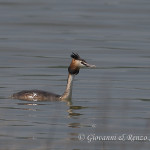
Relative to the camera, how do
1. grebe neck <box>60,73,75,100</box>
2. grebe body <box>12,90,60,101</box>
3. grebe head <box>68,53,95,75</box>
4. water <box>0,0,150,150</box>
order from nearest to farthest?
1. water <box>0,0,150,150</box>
2. grebe body <box>12,90,60,101</box>
3. grebe neck <box>60,73,75,100</box>
4. grebe head <box>68,53,95,75</box>

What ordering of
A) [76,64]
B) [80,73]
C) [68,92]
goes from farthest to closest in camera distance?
[80,73] < [76,64] < [68,92]

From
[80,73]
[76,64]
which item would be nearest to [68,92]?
[76,64]

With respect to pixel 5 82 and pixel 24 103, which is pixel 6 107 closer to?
pixel 24 103

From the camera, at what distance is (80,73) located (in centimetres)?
2038

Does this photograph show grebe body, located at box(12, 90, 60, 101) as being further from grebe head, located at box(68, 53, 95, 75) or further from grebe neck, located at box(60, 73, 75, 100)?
grebe head, located at box(68, 53, 95, 75)

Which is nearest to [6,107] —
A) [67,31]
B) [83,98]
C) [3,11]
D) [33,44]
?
[83,98]

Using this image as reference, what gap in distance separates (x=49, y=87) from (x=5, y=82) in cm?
88

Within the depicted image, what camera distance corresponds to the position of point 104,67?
21078 millimetres

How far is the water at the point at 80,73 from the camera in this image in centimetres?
1358

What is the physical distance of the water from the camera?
13578mm

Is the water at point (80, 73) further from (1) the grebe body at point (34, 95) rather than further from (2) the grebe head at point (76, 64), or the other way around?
Result: (2) the grebe head at point (76, 64)

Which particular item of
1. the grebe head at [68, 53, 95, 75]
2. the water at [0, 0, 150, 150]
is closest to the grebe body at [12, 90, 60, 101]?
the water at [0, 0, 150, 150]

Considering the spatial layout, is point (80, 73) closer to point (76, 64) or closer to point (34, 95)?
point (76, 64)

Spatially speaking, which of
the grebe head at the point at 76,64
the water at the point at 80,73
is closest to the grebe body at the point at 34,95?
the water at the point at 80,73
